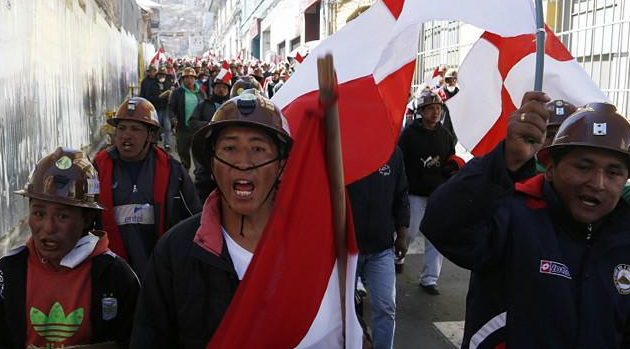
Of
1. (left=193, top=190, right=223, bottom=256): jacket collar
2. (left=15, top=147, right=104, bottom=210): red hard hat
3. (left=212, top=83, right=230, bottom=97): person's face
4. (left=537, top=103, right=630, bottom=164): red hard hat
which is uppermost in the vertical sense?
(left=212, top=83, right=230, bottom=97): person's face

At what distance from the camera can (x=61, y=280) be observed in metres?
2.54

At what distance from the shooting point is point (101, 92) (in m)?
14.4

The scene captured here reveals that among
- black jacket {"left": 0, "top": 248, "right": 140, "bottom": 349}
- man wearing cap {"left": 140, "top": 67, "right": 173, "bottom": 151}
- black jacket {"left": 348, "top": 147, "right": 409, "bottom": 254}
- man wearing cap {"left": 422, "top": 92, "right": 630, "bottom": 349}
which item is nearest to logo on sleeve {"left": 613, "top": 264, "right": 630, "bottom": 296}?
man wearing cap {"left": 422, "top": 92, "right": 630, "bottom": 349}

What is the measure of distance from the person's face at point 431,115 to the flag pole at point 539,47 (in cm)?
318

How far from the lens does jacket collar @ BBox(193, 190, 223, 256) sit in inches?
81.5

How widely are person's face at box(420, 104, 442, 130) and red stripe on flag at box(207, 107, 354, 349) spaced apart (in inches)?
165

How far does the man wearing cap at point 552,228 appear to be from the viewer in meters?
2.15

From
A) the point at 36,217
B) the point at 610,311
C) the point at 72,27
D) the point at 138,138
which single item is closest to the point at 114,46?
the point at 72,27

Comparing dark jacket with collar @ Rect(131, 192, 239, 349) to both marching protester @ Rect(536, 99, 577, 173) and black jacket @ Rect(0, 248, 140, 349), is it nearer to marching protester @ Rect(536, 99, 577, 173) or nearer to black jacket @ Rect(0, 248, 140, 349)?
black jacket @ Rect(0, 248, 140, 349)

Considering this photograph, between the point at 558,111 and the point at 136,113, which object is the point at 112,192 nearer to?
the point at 136,113

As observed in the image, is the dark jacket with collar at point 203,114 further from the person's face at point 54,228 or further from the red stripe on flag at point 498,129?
the person's face at point 54,228

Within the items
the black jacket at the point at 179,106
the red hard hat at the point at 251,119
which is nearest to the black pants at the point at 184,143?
the black jacket at the point at 179,106

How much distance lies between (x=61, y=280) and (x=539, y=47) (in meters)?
2.28

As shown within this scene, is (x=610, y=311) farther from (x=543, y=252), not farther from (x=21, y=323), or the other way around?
(x=21, y=323)
